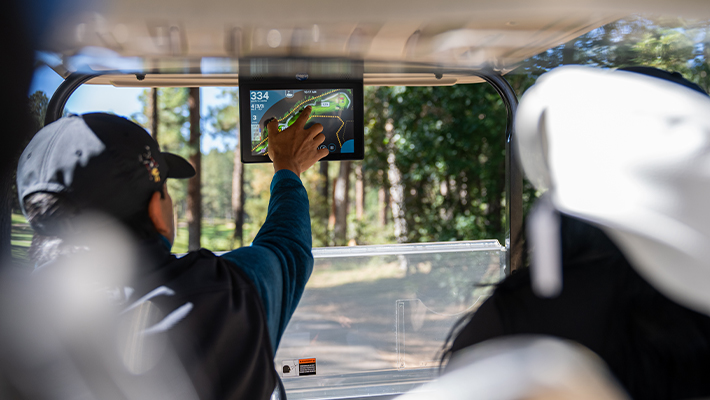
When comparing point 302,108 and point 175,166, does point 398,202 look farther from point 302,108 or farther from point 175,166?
point 175,166

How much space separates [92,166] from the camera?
115cm

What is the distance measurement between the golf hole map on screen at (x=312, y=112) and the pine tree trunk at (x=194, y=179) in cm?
758

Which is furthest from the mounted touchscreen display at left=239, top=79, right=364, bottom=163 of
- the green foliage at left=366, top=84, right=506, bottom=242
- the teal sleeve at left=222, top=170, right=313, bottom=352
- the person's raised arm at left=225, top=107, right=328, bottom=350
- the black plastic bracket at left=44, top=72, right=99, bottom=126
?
the green foliage at left=366, top=84, right=506, bottom=242

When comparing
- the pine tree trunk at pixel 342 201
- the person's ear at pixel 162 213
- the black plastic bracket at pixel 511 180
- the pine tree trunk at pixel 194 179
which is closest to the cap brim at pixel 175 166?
the person's ear at pixel 162 213

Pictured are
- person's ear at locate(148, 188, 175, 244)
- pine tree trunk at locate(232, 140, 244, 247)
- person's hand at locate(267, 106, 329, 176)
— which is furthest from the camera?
pine tree trunk at locate(232, 140, 244, 247)

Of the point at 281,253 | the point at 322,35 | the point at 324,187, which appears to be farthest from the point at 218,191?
the point at 281,253

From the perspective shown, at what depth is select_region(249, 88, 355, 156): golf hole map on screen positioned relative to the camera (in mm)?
2180

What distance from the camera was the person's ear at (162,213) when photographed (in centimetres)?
124

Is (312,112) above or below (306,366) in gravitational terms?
above

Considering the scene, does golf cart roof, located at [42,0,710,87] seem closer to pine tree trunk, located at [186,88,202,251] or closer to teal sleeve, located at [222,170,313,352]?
teal sleeve, located at [222,170,313,352]

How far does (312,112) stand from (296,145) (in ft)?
1.09

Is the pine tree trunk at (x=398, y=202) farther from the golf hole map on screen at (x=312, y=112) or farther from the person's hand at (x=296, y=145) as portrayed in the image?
the person's hand at (x=296, y=145)

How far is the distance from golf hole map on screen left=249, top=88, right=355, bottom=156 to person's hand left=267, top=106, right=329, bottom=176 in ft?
0.14

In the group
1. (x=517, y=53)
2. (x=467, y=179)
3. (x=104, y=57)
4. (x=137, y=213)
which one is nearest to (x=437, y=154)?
(x=467, y=179)
